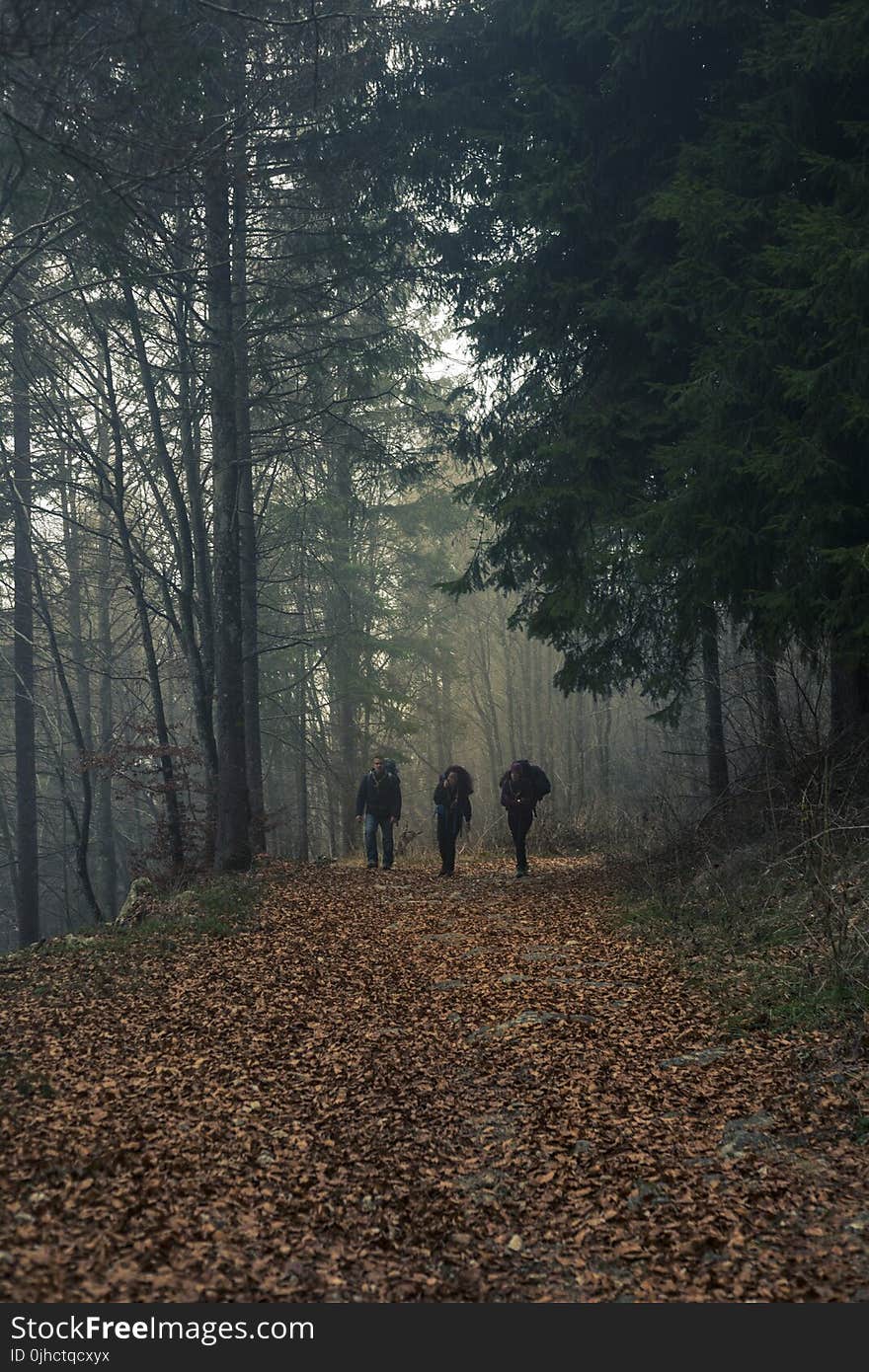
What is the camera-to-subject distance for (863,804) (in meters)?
8.32

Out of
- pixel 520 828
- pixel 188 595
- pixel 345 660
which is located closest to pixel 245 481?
pixel 188 595

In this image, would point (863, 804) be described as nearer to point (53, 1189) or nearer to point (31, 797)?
point (53, 1189)

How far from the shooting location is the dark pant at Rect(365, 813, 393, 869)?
15594 mm

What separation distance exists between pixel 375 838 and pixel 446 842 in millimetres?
1755

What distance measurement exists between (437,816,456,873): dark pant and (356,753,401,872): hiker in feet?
3.96

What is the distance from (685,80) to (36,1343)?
40.6 ft

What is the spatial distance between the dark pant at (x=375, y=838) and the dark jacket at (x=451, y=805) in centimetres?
144

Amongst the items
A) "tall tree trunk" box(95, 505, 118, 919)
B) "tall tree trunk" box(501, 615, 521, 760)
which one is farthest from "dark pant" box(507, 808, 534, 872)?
"tall tree trunk" box(501, 615, 521, 760)

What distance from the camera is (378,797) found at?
611 inches

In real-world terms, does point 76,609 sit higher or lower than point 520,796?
higher

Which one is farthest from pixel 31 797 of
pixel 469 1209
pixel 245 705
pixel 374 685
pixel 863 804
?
pixel 469 1209

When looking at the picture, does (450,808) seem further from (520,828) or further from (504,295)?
(504,295)

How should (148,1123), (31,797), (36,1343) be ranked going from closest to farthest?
(36,1343), (148,1123), (31,797)

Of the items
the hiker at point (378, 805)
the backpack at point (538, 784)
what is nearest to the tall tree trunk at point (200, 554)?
the hiker at point (378, 805)
